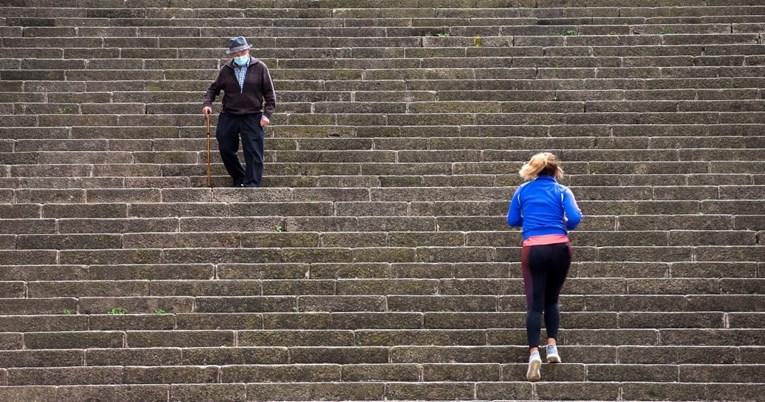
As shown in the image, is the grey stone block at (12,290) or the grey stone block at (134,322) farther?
the grey stone block at (12,290)

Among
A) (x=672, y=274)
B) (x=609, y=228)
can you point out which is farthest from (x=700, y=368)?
(x=609, y=228)

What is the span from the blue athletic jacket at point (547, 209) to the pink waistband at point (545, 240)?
33 mm

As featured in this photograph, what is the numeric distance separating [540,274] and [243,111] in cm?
Result: 430

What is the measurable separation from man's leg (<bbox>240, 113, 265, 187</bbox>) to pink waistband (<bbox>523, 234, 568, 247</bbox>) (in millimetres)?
3812

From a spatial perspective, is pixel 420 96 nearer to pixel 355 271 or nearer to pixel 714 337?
pixel 355 271

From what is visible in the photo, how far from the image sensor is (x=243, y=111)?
1298cm

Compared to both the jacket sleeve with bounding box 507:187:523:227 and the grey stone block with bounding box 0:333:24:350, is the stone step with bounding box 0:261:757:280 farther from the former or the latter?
the jacket sleeve with bounding box 507:187:523:227

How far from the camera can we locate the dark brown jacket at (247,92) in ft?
42.7

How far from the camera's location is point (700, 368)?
1015cm

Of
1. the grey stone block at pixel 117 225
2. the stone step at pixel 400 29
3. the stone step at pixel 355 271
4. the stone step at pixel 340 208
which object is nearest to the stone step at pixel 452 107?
the stone step at pixel 400 29

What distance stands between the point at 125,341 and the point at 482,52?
672 cm

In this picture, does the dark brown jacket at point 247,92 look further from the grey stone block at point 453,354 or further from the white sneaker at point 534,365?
the white sneaker at point 534,365

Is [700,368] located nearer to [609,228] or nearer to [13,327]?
[609,228]

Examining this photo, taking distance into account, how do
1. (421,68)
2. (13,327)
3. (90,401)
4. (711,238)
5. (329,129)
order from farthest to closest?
1. (421,68)
2. (329,129)
3. (711,238)
4. (13,327)
5. (90,401)
